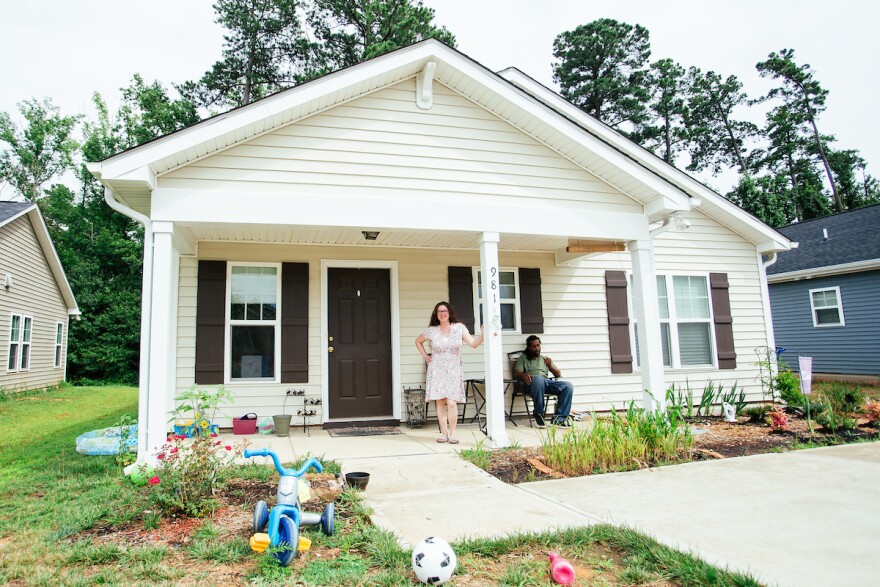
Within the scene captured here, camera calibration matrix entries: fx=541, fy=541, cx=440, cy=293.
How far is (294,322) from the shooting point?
6949 millimetres

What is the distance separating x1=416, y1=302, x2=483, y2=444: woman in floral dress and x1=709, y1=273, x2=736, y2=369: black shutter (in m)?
4.96

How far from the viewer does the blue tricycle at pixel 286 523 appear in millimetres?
2754

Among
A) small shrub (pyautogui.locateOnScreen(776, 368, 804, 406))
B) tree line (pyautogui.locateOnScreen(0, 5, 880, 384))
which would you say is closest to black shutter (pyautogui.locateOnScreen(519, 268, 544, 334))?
small shrub (pyautogui.locateOnScreen(776, 368, 804, 406))

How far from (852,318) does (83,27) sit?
77.6 feet

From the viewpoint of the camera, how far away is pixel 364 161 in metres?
5.70

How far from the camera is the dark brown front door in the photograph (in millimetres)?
7125

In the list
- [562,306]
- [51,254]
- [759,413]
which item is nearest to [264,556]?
[562,306]

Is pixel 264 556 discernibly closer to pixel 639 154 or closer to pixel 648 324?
pixel 648 324

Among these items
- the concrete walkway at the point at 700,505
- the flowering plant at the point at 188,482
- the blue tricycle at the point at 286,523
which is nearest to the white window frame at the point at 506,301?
the concrete walkway at the point at 700,505

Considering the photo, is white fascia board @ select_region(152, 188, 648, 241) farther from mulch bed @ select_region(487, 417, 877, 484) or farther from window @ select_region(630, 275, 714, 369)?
window @ select_region(630, 275, 714, 369)

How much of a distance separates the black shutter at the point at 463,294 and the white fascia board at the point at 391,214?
1.75m

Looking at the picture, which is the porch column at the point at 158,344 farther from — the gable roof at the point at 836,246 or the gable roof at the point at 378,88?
the gable roof at the point at 836,246

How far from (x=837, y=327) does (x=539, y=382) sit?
11.3 meters

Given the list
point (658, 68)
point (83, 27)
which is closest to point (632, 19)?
point (658, 68)
